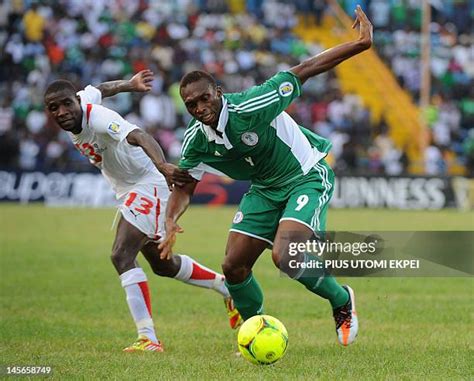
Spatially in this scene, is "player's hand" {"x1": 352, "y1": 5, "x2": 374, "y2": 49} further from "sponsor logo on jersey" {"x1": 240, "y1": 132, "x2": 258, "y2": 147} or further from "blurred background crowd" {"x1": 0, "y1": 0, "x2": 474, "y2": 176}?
"blurred background crowd" {"x1": 0, "y1": 0, "x2": 474, "y2": 176}

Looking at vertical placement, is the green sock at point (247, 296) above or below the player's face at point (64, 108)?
below

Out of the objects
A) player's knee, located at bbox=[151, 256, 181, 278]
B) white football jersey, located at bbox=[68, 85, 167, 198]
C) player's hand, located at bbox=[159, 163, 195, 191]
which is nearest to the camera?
player's hand, located at bbox=[159, 163, 195, 191]

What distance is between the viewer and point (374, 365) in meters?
7.06

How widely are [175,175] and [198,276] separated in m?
2.07

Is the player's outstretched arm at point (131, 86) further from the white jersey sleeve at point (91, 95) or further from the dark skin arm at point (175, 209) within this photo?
the dark skin arm at point (175, 209)

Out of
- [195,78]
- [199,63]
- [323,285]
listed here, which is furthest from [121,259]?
[199,63]

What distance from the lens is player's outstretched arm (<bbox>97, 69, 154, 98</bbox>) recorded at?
29.5 feet

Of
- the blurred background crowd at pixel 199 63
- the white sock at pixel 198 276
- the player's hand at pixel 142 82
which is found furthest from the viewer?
the blurred background crowd at pixel 199 63

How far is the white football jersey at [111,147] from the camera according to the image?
8.20 metres

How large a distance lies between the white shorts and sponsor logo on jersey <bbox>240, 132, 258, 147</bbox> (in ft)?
5.14

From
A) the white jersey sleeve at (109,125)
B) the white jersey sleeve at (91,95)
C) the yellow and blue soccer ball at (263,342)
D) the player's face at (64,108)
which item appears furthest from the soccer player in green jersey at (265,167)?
the white jersey sleeve at (91,95)

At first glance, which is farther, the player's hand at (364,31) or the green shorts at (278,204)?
the green shorts at (278,204)

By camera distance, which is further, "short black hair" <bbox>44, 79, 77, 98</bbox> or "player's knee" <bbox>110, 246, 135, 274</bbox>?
"player's knee" <bbox>110, 246, 135, 274</bbox>

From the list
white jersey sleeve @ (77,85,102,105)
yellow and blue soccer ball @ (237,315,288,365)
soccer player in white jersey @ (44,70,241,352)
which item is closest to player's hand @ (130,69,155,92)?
soccer player in white jersey @ (44,70,241,352)
